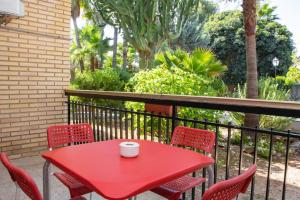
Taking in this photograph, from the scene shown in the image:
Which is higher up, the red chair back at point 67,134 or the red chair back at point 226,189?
the red chair back at point 226,189

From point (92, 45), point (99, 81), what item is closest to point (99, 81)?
point (99, 81)

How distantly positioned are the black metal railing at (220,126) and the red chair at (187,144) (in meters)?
0.21

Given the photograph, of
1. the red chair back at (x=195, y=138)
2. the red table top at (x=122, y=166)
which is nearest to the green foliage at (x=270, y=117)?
the red chair back at (x=195, y=138)

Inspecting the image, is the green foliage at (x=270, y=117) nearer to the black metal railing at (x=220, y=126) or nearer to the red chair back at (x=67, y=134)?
the black metal railing at (x=220, y=126)

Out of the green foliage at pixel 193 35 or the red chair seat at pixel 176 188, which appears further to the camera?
the green foliage at pixel 193 35

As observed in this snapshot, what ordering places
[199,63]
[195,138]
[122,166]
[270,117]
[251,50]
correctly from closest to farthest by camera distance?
[122,166] < [195,138] < [251,50] < [270,117] < [199,63]

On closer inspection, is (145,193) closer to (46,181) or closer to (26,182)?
(46,181)

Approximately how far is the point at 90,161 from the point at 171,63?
6268 mm

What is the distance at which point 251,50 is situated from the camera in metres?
6.43

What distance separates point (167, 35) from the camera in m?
10.8

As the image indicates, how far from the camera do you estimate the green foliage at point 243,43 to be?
56.3 ft

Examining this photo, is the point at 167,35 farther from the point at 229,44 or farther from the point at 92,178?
the point at 92,178

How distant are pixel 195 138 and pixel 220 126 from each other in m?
0.26

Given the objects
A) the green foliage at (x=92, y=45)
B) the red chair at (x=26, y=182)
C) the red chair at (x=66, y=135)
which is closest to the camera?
the red chair at (x=26, y=182)
